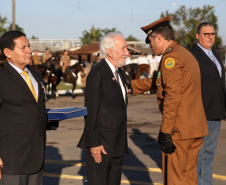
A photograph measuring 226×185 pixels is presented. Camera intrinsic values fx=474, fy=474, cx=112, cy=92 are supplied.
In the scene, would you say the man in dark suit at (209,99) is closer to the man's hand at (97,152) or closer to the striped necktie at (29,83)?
the man's hand at (97,152)

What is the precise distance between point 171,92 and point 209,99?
1.74 meters

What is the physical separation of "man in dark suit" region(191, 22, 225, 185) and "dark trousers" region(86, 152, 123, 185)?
160 centimetres

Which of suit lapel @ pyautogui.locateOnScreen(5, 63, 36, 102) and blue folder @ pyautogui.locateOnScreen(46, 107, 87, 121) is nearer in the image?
suit lapel @ pyautogui.locateOnScreen(5, 63, 36, 102)

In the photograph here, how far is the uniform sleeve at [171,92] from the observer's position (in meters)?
4.65

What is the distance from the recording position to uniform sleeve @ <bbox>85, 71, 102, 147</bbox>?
4.82m

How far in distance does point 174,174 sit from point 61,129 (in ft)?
29.3

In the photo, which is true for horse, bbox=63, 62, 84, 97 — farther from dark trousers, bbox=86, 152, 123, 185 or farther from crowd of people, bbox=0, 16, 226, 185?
dark trousers, bbox=86, 152, 123, 185

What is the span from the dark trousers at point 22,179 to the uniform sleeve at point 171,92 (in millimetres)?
1311

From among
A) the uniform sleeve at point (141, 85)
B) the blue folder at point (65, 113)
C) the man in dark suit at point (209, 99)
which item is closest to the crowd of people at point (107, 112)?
the blue folder at point (65, 113)

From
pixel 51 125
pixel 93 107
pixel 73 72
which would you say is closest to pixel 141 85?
Answer: pixel 93 107

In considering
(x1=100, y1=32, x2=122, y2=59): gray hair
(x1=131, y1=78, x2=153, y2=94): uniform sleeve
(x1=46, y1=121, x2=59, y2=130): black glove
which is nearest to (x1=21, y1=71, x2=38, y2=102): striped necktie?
(x1=46, y1=121, x2=59, y2=130): black glove

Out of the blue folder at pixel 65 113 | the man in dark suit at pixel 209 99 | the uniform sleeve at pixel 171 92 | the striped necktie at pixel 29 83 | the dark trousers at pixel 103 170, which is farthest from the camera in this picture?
the man in dark suit at pixel 209 99

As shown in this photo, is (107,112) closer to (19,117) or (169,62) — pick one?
(169,62)

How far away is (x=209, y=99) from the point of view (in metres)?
6.25
